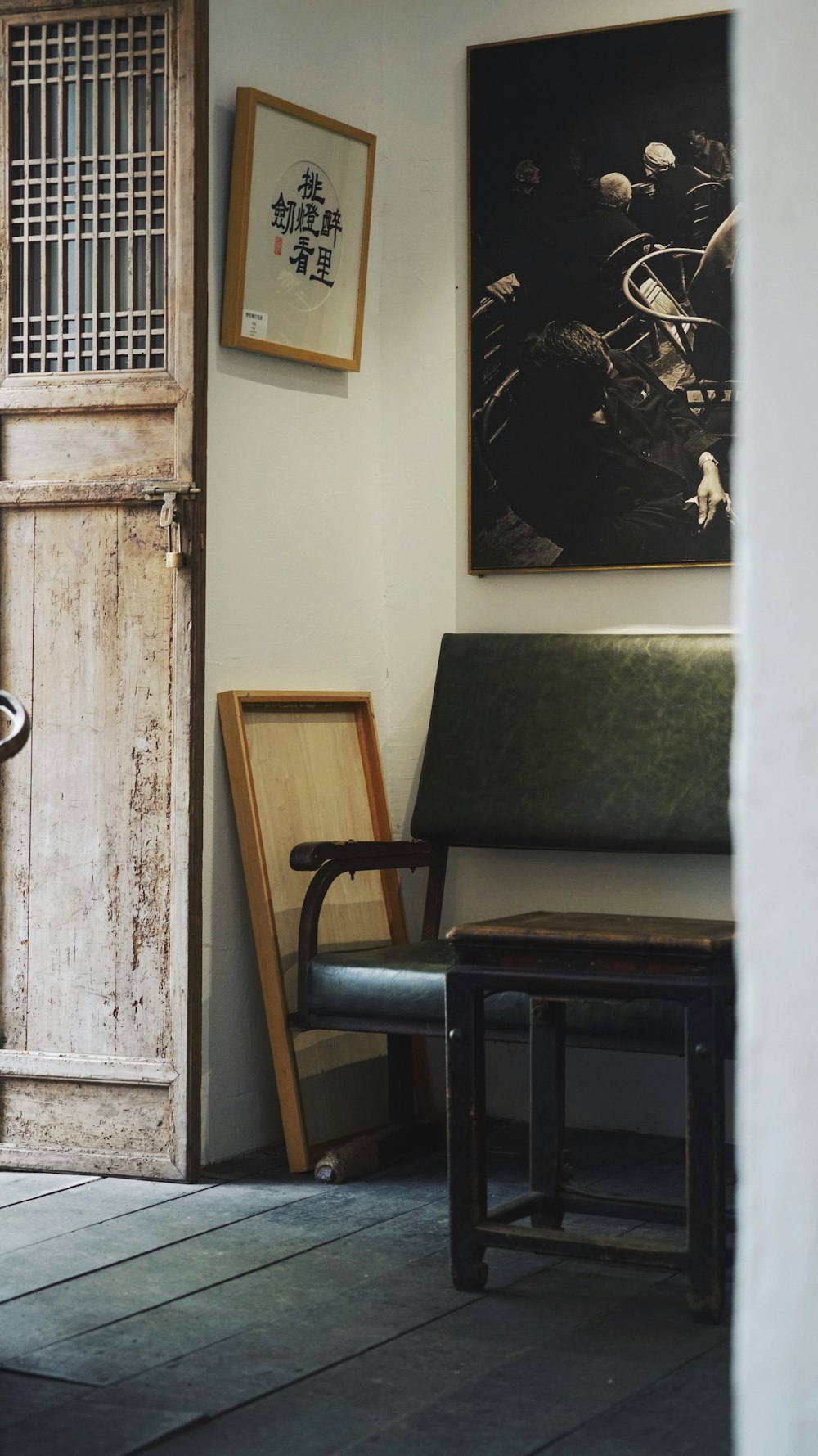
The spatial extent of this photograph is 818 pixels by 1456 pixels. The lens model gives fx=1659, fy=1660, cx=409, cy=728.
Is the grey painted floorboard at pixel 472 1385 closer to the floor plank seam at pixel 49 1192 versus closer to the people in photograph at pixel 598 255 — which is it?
the floor plank seam at pixel 49 1192

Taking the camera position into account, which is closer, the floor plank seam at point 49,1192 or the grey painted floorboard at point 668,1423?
the grey painted floorboard at point 668,1423

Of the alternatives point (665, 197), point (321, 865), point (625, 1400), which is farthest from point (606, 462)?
point (625, 1400)

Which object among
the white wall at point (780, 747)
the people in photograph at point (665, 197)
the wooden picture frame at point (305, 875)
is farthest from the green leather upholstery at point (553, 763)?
the white wall at point (780, 747)

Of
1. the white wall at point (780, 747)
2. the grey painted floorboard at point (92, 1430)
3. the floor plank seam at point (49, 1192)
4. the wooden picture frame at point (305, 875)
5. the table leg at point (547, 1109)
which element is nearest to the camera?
the white wall at point (780, 747)

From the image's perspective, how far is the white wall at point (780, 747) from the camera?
3.89 feet

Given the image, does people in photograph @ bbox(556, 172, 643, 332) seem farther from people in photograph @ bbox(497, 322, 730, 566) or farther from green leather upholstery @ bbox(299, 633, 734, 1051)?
green leather upholstery @ bbox(299, 633, 734, 1051)

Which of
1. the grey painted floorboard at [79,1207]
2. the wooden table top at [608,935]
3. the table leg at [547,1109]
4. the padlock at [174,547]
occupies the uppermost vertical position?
the padlock at [174,547]

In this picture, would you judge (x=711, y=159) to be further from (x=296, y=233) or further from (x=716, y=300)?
(x=296, y=233)

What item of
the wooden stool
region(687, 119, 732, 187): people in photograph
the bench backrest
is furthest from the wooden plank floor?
region(687, 119, 732, 187): people in photograph

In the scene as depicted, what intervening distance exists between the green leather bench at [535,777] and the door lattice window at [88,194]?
1.17 metres

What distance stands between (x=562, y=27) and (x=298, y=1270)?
3.11 m

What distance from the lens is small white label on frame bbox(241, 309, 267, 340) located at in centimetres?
393

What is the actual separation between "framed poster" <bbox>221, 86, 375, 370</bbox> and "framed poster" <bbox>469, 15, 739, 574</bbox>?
320 millimetres

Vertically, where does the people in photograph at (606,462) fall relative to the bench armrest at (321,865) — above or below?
above
